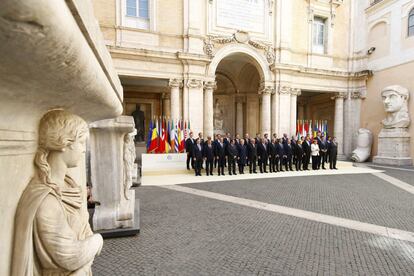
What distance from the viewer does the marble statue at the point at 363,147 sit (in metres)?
14.5

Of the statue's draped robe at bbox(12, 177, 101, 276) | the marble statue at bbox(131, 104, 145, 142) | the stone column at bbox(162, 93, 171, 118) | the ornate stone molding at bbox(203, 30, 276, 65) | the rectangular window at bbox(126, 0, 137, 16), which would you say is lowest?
the statue's draped robe at bbox(12, 177, 101, 276)

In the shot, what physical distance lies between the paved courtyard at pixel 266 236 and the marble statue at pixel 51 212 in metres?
1.72

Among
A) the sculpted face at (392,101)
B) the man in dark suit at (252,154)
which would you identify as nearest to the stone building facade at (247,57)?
the sculpted face at (392,101)

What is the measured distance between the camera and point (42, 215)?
3.06 feet

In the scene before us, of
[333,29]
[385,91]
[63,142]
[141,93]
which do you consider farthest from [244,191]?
[333,29]

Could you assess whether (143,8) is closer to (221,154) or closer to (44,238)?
(221,154)

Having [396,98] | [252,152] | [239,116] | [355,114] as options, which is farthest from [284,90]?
[396,98]

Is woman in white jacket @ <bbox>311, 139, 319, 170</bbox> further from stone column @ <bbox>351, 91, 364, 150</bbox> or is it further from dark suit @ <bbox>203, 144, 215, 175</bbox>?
stone column @ <bbox>351, 91, 364, 150</bbox>

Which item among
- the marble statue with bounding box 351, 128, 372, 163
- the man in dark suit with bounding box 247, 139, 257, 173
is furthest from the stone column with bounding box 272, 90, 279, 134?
the marble statue with bounding box 351, 128, 372, 163

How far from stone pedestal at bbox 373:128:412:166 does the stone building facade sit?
4.27ft

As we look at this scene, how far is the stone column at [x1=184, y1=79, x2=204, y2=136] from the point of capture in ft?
39.0

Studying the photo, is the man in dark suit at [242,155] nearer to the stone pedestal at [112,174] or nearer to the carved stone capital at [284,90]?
the carved stone capital at [284,90]

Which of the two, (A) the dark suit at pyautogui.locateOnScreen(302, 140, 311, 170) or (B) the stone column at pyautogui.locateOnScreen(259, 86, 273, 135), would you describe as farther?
(B) the stone column at pyautogui.locateOnScreen(259, 86, 273, 135)

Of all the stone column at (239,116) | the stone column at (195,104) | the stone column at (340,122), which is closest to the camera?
the stone column at (195,104)
